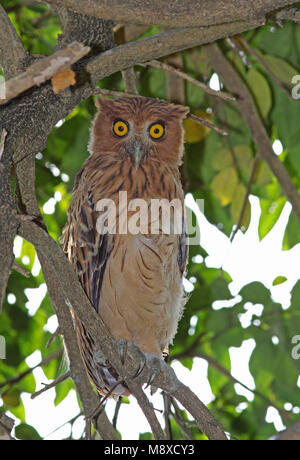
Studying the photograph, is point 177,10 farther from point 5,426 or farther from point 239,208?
point 239,208

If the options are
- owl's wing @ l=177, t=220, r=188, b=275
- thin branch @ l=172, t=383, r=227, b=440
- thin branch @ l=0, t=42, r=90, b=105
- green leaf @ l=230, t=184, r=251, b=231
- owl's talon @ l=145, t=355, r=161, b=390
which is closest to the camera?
thin branch @ l=0, t=42, r=90, b=105

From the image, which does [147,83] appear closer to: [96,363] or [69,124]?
[69,124]

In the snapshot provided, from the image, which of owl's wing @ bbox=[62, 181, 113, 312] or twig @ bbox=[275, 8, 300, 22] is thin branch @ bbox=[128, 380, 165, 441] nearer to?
owl's wing @ bbox=[62, 181, 113, 312]

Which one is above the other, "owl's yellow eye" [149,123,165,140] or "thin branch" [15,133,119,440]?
"owl's yellow eye" [149,123,165,140]

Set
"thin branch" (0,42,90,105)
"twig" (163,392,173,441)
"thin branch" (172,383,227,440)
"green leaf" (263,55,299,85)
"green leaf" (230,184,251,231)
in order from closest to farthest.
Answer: "thin branch" (0,42,90,105) → "thin branch" (172,383,227,440) → "twig" (163,392,173,441) → "green leaf" (263,55,299,85) → "green leaf" (230,184,251,231)

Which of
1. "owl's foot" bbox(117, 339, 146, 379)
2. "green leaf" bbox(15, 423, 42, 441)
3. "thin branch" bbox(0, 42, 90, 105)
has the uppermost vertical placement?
"thin branch" bbox(0, 42, 90, 105)

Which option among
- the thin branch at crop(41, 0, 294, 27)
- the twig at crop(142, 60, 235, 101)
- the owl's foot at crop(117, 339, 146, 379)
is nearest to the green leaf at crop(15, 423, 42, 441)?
the owl's foot at crop(117, 339, 146, 379)

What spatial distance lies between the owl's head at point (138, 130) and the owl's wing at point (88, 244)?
0.80ft

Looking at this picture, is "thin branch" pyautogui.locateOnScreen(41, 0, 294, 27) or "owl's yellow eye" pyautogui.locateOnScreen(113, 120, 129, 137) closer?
"thin branch" pyautogui.locateOnScreen(41, 0, 294, 27)

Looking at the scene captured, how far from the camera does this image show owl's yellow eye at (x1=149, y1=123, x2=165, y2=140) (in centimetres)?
237

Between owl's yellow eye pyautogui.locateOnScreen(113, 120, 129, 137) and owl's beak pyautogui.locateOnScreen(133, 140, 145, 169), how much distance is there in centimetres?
8

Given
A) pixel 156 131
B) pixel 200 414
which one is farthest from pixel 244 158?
pixel 200 414

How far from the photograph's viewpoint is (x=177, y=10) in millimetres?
1482

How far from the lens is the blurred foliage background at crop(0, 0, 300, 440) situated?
260 centimetres
